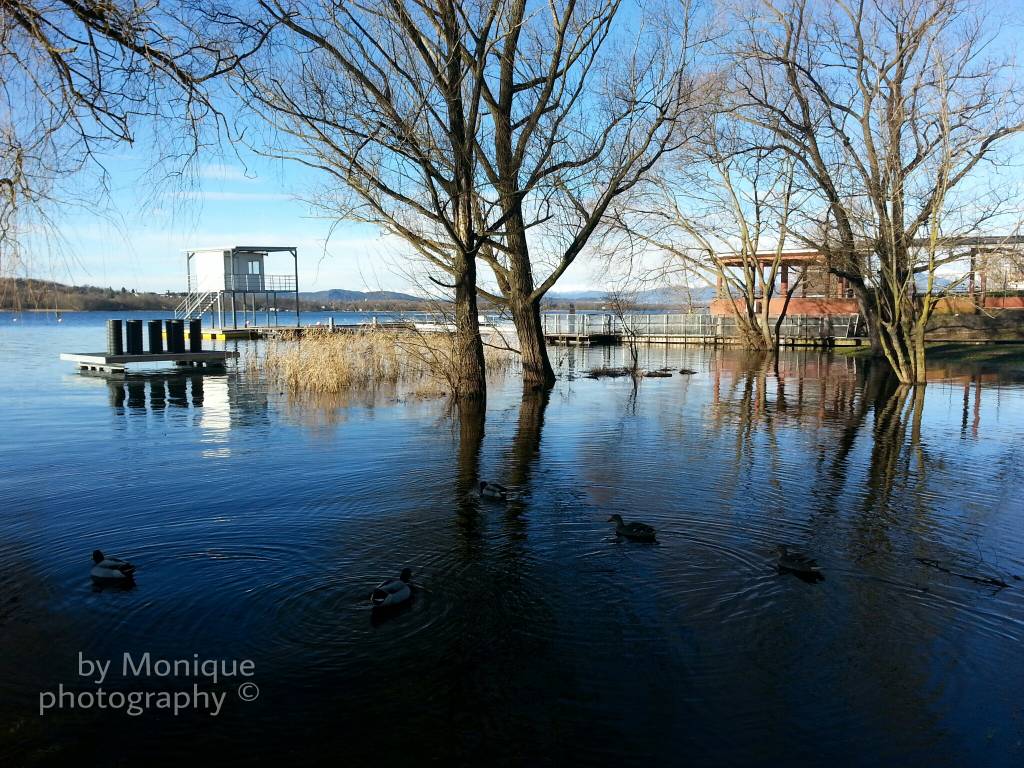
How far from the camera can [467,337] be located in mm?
16406

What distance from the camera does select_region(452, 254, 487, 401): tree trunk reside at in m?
15.8

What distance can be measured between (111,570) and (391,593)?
2.28 m

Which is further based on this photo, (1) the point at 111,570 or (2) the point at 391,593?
(1) the point at 111,570

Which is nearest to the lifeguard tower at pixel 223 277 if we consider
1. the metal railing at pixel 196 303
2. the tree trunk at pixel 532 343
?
the metal railing at pixel 196 303

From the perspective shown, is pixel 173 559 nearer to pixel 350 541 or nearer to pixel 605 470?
pixel 350 541

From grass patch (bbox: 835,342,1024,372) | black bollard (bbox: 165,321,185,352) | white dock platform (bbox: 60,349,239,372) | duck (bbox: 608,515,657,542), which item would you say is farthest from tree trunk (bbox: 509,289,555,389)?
grass patch (bbox: 835,342,1024,372)

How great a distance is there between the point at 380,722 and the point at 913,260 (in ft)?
59.4

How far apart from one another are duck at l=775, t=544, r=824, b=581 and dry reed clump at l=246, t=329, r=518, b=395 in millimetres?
10923

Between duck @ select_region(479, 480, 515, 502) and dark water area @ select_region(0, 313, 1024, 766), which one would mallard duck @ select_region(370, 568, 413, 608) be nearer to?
dark water area @ select_region(0, 313, 1024, 766)

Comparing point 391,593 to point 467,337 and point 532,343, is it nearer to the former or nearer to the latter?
point 467,337

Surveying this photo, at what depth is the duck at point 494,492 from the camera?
8.30 metres

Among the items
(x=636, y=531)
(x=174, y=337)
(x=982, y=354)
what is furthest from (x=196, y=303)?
(x=636, y=531)

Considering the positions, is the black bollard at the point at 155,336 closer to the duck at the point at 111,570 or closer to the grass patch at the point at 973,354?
the duck at the point at 111,570

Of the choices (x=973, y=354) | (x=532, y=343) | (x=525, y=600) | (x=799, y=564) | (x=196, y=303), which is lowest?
(x=525, y=600)
